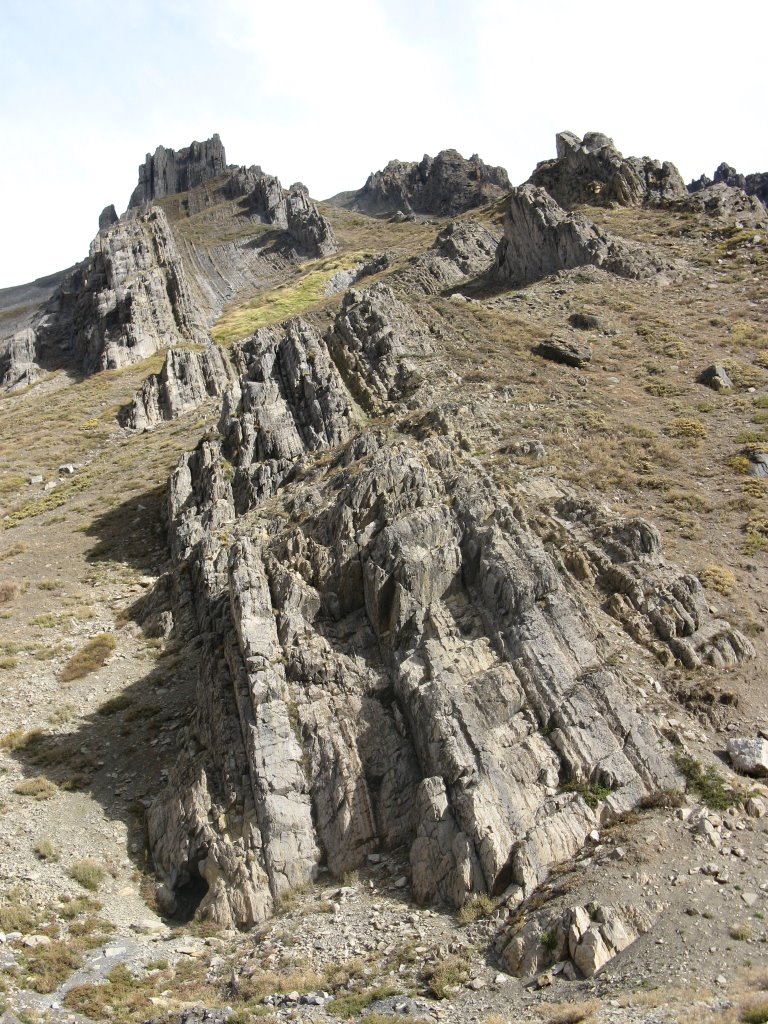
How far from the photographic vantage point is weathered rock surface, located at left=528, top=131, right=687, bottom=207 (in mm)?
74438

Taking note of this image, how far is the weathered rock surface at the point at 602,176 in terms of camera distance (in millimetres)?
74438

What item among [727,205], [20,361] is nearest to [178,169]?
[20,361]

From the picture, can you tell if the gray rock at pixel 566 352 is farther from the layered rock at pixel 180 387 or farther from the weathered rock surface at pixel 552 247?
the layered rock at pixel 180 387

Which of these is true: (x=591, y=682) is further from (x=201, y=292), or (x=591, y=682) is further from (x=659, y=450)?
(x=201, y=292)

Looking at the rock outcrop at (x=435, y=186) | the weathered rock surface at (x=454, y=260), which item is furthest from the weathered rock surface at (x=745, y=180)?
the weathered rock surface at (x=454, y=260)

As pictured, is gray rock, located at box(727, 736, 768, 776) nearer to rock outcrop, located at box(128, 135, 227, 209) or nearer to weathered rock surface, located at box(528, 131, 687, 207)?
weathered rock surface, located at box(528, 131, 687, 207)

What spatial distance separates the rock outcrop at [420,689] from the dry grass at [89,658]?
13.3 feet

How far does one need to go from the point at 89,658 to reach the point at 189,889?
12049mm

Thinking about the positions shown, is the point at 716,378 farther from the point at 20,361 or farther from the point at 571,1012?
the point at 20,361

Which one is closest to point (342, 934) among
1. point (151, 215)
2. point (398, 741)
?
point (398, 741)

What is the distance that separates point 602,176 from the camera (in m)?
77.8

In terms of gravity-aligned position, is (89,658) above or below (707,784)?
above

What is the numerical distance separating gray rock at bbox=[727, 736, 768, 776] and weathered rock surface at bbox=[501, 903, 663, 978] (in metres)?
4.58

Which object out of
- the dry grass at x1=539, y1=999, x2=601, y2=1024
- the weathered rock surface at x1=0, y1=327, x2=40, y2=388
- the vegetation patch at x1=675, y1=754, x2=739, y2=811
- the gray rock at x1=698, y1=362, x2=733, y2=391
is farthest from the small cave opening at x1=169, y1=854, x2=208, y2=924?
the weathered rock surface at x1=0, y1=327, x2=40, y2=388
